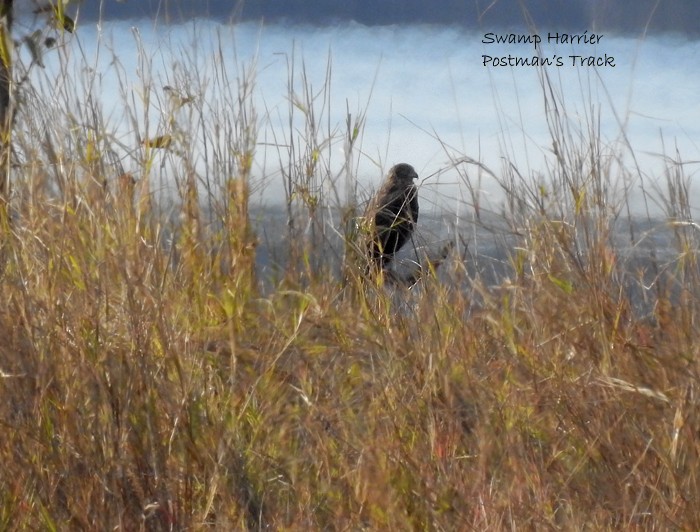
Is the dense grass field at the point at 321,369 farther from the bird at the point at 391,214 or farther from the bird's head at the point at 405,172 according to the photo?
the bird's head at the point at 405,172

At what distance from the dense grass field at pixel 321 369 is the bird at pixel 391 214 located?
1.04 feet

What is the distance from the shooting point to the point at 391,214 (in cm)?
277

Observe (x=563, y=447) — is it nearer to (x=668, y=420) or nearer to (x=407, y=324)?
(x=668, y=420)

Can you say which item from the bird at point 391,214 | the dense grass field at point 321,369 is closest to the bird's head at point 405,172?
the bird at point 391,214

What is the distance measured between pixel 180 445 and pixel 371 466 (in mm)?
325

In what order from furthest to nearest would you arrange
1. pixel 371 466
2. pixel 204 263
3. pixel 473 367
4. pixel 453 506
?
pixel 204 263 → pixel 473 367 → pixel 371 466 → pixel 453 506

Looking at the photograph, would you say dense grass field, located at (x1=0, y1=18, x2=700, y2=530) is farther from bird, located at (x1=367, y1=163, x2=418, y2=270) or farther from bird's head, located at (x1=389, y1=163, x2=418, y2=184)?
bird's head, located at (x1=389, y1=163, x2=418, y2=184)

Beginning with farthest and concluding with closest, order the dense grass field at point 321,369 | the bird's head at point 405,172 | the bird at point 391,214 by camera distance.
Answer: the bird's head at point 405,172 → the bird at point 391,214 → the dense grass field at point 321,369

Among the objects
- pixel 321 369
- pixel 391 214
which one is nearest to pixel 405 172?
pixel 391 214

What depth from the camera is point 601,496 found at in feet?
5.53

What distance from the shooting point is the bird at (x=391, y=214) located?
8.88 ft

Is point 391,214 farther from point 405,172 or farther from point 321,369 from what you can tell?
point 405,172

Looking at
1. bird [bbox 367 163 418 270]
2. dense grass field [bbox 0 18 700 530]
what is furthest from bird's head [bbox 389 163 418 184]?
dense grass field [bbox 0 18 700 530]

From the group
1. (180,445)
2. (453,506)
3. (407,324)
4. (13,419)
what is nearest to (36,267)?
(13,419)
